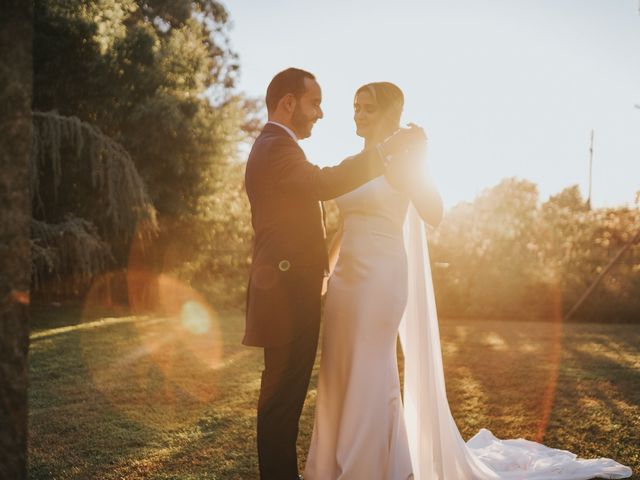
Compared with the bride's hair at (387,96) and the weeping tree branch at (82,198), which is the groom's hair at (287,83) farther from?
the weeping tree branch at (82,198)

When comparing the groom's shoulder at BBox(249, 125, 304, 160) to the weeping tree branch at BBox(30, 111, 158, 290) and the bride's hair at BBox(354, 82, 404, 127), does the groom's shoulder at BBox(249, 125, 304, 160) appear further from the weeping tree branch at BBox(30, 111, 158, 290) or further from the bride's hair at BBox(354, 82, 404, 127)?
the weeping tree branch at BBox(30, 111, 158, 290)

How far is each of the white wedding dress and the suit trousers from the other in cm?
35

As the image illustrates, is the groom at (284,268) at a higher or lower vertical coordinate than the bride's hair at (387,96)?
lower

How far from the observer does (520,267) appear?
1265cm

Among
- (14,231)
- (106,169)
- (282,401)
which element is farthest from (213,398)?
(106,169)

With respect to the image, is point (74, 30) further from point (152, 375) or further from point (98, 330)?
point (152, 375)

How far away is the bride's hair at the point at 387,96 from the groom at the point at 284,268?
18.8 inches

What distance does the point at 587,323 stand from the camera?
11.5m

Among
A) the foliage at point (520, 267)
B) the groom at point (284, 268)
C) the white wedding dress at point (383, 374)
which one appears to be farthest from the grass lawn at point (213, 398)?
the foliage at point (520, 267)

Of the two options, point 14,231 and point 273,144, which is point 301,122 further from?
point 14,231

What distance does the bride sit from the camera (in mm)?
2932

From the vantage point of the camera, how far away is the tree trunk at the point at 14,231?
1543 millimetres

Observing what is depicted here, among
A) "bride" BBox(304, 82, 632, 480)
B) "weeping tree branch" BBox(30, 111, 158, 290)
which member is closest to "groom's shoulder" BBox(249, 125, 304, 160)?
"bride" BBox(304, 82, 632, 480)

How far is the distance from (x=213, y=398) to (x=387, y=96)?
357 centimetres
